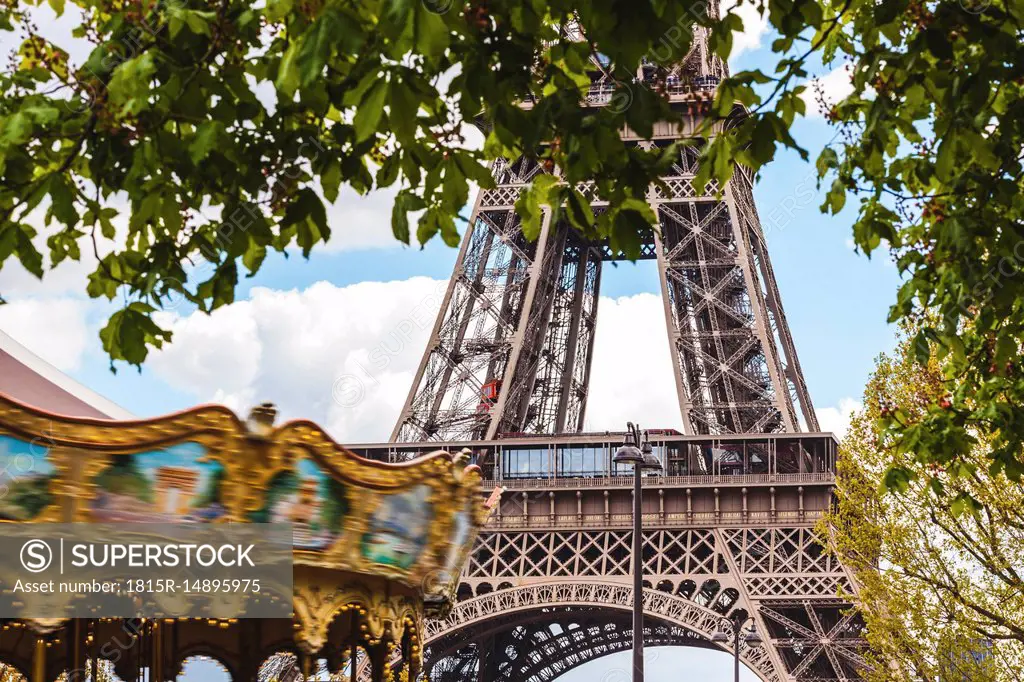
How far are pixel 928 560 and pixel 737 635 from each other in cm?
1162

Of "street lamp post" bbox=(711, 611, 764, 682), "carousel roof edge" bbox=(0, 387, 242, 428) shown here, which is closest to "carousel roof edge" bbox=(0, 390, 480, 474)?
"carousel roof edge" bbox=(0, 387, 242, 428)

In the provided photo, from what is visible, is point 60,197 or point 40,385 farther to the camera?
point 40,385

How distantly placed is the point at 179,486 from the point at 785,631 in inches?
1149

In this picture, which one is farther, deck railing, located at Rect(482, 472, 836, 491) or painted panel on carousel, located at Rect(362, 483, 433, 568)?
deck railing, located at Rect(482, 472, 836, 491)

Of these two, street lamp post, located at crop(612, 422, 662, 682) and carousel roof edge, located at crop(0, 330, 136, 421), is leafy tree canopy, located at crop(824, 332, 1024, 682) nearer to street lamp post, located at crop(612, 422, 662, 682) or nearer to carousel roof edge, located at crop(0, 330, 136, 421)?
Result: street lamp post, located at crop(612, 422, 662, 682)

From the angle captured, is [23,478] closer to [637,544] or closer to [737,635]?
[637,544]

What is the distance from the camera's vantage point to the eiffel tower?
40125 mm

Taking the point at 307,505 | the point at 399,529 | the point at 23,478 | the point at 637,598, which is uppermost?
the point at 637,598

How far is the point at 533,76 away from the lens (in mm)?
6348

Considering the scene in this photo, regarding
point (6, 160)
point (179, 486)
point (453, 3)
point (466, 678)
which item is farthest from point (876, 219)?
point (466, 678)

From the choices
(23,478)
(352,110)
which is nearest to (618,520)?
(23,478)

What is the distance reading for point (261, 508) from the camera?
48.7ft

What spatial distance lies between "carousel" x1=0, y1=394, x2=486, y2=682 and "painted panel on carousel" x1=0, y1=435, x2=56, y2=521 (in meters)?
0.01

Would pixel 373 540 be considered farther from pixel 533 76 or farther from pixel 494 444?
pixel 494 444
